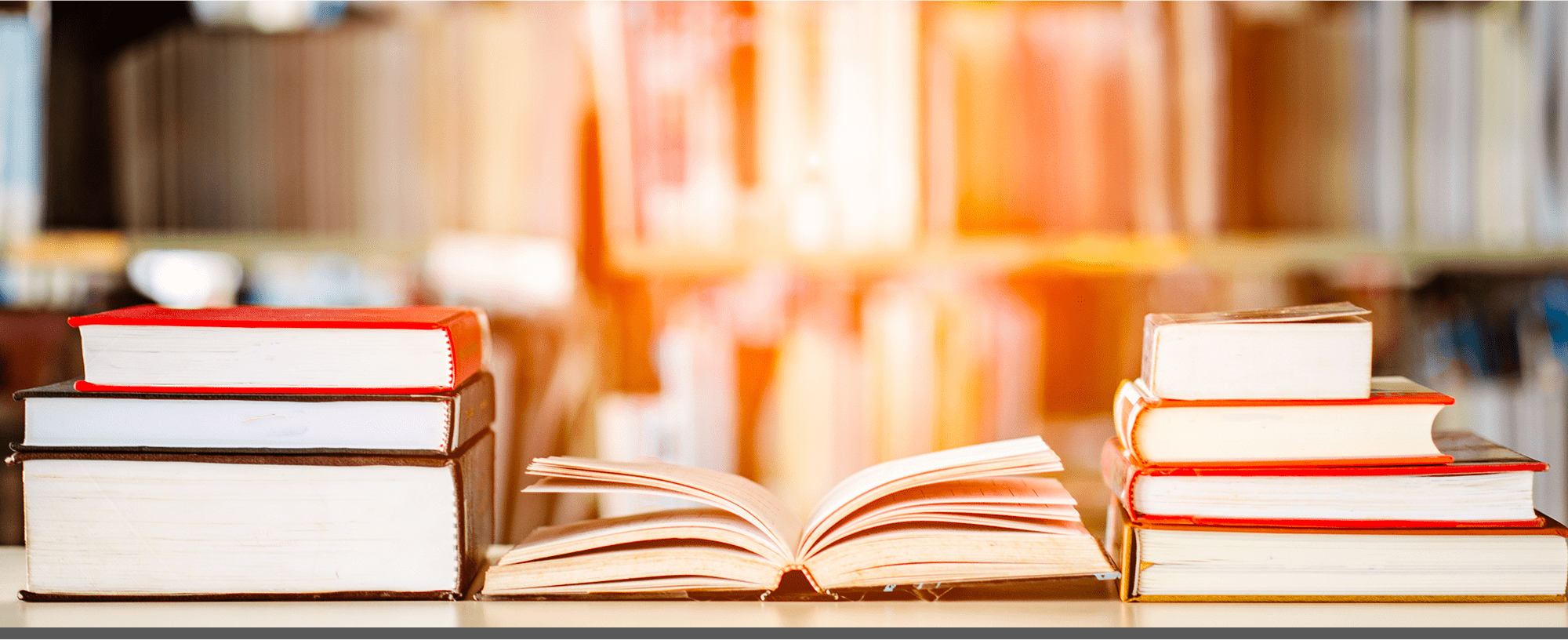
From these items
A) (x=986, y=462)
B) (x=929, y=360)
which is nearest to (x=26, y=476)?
(x=986, y=462)

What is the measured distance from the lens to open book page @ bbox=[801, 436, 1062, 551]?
0.65 m

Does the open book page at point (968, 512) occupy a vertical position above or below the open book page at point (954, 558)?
above

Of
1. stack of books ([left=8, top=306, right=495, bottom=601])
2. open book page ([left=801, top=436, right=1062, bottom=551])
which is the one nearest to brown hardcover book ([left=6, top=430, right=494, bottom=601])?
stack of books ([left=8, top=306, right=495, bottom=601])

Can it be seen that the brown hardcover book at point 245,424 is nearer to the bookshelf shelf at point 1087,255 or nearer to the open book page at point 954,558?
the open book page at point 954,558

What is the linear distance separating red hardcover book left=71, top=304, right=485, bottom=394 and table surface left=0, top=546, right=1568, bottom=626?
148mm

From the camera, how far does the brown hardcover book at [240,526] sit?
62 cm

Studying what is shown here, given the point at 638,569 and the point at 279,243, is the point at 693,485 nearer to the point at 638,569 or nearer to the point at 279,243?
the point at 638,569

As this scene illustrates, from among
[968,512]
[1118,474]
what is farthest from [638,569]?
[1118,474]

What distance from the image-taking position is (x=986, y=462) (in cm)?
66

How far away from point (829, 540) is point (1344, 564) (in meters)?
0.35

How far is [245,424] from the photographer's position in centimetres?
62

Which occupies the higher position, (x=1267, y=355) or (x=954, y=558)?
(x=1267, y=355)

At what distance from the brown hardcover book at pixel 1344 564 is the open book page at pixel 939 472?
0.26 ft

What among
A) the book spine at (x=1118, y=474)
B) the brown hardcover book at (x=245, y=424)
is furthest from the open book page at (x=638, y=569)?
the book spine at (x=1118, y=474)
